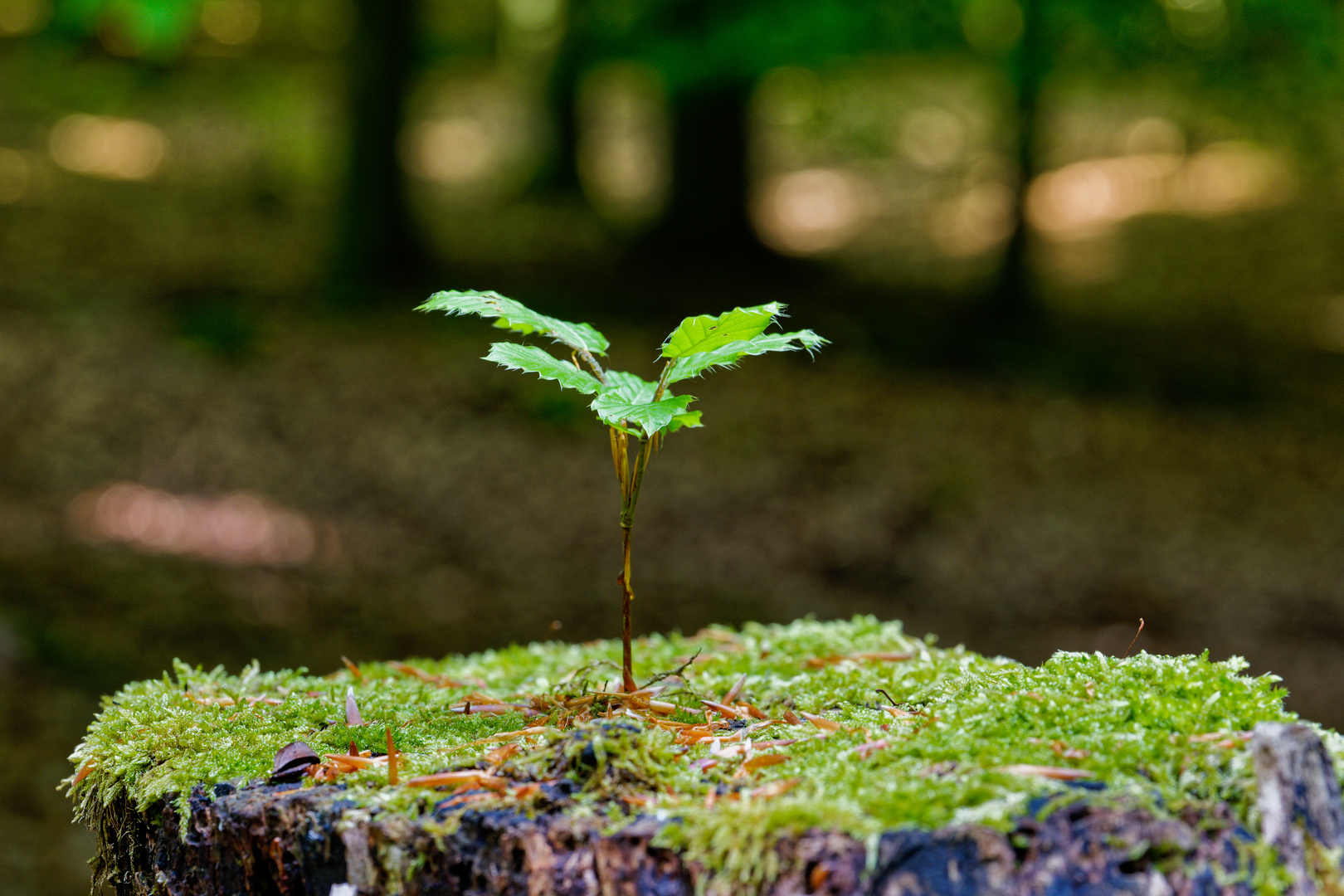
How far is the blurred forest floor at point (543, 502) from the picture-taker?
547 centimetres

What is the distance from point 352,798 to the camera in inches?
53.3

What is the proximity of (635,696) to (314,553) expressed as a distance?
477 cm

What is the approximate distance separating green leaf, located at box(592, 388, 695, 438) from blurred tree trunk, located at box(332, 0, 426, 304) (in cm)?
783

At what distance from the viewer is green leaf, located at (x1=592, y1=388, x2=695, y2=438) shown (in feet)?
4.58

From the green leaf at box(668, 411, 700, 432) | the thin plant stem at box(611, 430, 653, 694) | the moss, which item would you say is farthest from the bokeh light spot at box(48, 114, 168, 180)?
the green leaf at box(668, 411, 700, 432)

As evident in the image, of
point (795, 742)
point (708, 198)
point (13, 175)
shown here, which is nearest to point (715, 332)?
point (795, 742)

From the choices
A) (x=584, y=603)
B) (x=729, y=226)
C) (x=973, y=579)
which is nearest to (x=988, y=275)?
(x=729, y=226)

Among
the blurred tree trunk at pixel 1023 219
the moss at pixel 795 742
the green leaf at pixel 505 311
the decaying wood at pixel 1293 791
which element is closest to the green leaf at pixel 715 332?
the green leaf at pixel 505 311

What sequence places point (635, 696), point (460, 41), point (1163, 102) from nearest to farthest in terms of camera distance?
point (635, 696) → point (460, 41) → point (1163, 102)

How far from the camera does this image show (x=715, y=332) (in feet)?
4.94

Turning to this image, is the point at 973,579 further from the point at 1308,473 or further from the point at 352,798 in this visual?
the point at 352,798

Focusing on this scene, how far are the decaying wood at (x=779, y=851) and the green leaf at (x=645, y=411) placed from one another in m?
0.52

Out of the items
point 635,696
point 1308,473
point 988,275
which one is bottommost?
point 635,696

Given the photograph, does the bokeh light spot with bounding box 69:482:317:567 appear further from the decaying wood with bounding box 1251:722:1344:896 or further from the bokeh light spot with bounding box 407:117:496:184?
the bokeh light spot with bounding box 407:117:496:184
